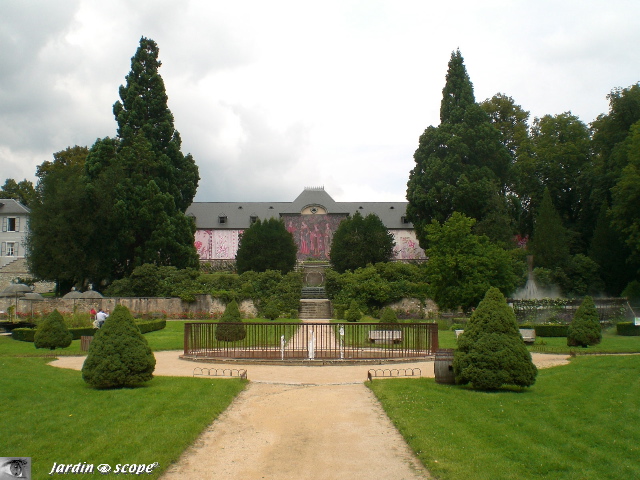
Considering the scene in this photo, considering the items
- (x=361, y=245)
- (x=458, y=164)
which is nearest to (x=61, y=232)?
(x=361, y=245)

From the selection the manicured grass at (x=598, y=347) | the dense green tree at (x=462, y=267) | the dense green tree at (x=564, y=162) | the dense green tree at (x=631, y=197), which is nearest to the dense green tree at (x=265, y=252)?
the dense green tree at (x=462, y=267)

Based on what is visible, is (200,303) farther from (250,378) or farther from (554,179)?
(554,179)

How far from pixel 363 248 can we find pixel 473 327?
33.4 meters

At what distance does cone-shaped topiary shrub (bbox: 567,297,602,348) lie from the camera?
18.8m

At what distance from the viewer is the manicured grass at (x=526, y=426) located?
6.44 meters

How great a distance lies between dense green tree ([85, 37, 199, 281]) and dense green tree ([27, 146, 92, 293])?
82cm

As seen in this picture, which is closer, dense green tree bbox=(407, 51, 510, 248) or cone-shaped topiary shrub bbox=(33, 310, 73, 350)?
cone-shaped topiary shrub bbox=(33, 310, 73, 350)

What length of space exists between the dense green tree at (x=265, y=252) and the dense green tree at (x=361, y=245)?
3.62m

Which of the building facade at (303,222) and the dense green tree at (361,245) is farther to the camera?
the building facade at (303,222)

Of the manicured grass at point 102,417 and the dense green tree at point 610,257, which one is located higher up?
the dense green tree at point 610,257

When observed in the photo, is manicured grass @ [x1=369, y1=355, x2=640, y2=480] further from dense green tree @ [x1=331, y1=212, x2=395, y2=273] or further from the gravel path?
dense green tree @ [x1=331, y1=212, x2=395, y2=273]

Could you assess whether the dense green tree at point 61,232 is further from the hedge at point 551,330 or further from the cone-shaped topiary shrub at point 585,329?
the cone-shaped topiary shrub at point 585,329

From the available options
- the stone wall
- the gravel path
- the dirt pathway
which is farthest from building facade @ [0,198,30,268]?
the dirt pathway

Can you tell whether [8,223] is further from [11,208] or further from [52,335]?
[52,335]
